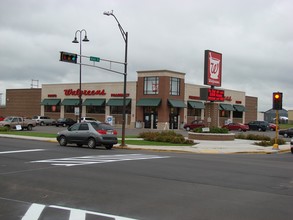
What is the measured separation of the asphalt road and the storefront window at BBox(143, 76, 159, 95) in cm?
4591

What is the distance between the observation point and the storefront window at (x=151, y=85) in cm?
6104

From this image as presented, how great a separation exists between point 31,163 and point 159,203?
817 cm

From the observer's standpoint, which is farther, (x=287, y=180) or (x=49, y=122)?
(x=49, y=122)

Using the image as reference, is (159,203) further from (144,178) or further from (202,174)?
(202,174)

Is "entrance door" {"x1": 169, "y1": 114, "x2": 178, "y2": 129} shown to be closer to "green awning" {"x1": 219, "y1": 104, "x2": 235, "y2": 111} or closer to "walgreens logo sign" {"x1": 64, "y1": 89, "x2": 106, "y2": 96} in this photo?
"green awning" {"x1": 219, "y1": 104, "x2": 235, "y2": 111}

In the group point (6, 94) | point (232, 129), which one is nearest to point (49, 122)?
point (6, 94)

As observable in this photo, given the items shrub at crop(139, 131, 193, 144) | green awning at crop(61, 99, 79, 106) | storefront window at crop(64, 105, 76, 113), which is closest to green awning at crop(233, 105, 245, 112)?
green awning at crop(61, 99, 79, 106)

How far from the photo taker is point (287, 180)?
12609 mm

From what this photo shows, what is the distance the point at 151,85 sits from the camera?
61750 millimetres

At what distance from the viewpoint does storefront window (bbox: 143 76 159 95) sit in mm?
61037

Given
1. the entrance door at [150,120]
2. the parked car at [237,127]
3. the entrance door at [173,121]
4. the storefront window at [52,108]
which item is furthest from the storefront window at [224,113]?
the storefront window at [52,108]

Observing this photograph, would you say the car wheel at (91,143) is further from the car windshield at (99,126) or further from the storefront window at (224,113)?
the storefront window at (224,113)

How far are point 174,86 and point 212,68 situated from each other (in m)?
27.3

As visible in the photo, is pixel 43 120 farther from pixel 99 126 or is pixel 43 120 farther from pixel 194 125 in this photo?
pixel 99 126
